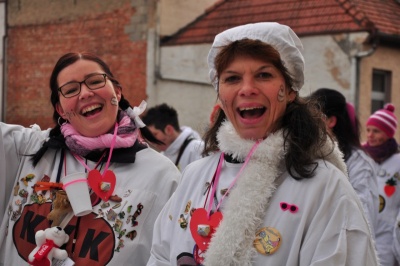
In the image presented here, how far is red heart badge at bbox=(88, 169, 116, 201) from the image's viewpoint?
3562 millimetres

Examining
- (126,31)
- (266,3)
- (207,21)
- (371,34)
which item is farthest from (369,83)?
(126,31)

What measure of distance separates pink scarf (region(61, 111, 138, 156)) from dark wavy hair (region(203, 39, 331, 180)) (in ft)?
3.26

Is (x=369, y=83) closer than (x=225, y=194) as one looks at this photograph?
No

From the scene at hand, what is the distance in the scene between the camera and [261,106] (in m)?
2.69

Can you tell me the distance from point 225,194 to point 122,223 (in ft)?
2.99

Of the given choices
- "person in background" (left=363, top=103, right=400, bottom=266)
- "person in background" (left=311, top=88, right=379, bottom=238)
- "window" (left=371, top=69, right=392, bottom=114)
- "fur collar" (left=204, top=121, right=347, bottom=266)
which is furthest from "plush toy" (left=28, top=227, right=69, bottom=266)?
"window" (left=371, top=69, right=392, bottom=114)

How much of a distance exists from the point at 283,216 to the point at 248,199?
16 centimetres

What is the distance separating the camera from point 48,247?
3.42 m

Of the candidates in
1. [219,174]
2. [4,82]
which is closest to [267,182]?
[219,174]

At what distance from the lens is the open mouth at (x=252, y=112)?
8.89ft

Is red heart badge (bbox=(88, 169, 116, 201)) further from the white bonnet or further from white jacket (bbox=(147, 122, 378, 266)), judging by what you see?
the white bonnet

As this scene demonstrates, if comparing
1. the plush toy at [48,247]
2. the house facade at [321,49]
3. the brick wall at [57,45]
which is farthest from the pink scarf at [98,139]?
the brick wall at [57,45]

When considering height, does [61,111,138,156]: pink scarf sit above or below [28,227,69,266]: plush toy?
above

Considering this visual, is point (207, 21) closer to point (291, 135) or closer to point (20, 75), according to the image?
point (20, 75)
